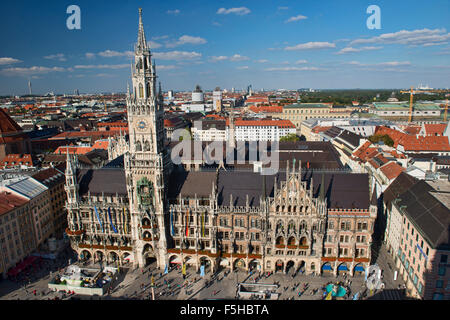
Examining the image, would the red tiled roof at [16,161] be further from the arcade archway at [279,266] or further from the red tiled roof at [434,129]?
the red tiled roof at [434,129]

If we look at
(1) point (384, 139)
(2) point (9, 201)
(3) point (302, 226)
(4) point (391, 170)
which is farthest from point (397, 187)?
(2) point (9, 201)

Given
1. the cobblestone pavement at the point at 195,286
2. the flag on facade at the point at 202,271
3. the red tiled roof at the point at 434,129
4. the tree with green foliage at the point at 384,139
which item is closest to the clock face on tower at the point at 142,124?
the cobblestone pavement at the point at 195,286

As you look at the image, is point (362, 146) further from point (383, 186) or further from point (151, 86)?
point (151, 86)

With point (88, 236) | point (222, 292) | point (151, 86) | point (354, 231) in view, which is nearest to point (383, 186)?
point (354, 231)

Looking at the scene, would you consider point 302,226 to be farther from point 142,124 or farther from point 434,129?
point 434,129

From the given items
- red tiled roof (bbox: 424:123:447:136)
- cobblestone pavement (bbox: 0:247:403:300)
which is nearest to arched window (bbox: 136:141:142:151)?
cobblestone pavement (bbox: 0:247:403:300)

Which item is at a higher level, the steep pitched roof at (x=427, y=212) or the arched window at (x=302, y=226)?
the steep pitched roof at (x=427, y=212)

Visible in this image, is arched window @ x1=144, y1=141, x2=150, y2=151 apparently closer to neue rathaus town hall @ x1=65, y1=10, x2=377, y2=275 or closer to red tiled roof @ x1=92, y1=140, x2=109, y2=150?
neue rathaus town hall @ x1=65, y1=10, x2=377, y2=275
